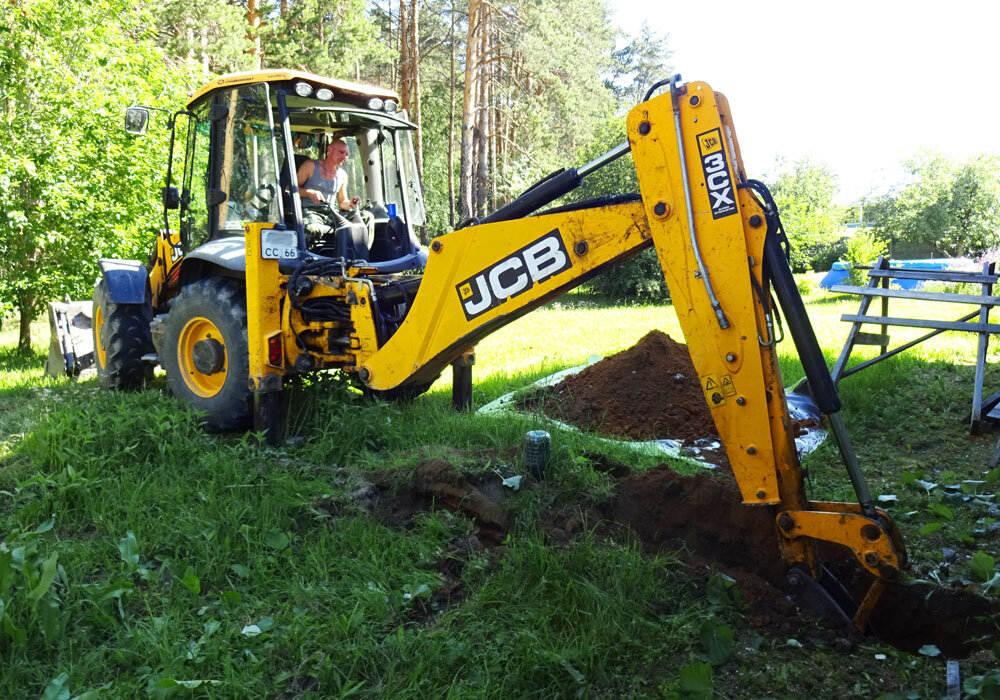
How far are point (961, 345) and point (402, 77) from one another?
62.8ft

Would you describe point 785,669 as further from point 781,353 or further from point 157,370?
point 157,370

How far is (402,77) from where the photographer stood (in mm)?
24500

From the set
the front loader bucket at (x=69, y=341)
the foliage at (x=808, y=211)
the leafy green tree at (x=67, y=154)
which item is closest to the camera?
the front loader bucket at (x=69, y=341)

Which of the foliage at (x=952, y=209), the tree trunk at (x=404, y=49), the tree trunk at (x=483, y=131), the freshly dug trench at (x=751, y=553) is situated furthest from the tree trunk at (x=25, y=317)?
the foliage at (x=952, y=209)

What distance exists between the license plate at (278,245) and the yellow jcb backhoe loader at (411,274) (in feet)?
0.03

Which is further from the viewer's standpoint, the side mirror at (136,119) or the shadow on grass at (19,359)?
the shadow on grass at (19,359)

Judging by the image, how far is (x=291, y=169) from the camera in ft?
17.5

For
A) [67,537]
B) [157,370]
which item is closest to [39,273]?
[157,370]

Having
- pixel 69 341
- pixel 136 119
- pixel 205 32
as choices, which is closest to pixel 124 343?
pixel 136 119

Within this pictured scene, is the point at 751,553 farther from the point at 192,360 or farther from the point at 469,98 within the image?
the point at 469,98

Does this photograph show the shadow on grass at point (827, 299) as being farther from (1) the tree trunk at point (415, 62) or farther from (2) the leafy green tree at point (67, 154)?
(2) the leafy green tree at point (67, 154)

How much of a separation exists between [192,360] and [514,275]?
3164 millimetres

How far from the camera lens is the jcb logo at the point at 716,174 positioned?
3.04 metres

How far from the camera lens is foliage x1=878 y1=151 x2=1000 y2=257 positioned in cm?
2561
